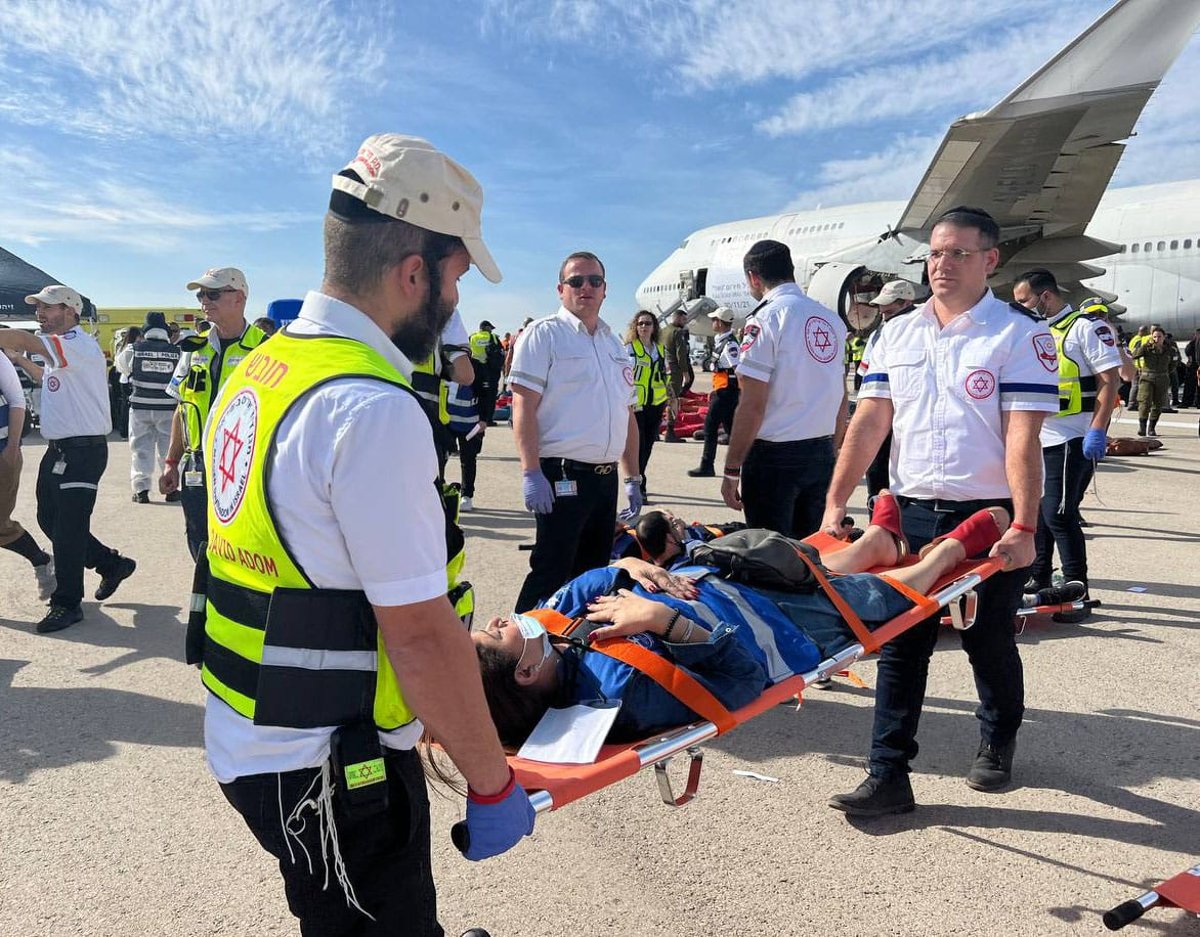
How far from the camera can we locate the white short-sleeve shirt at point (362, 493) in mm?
1197

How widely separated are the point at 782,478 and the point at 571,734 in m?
2.36

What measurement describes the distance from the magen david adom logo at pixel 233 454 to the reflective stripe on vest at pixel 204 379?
9.64 ft

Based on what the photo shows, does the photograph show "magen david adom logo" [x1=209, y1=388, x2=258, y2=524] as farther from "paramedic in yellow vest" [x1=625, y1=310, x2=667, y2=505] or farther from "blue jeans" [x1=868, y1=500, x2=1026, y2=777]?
"paramedic in yellow vest" [x1=625, y1=310, x2=667, y2=505]

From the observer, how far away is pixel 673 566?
3.54 metres

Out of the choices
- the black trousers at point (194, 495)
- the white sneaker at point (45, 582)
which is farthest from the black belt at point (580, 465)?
the white sneaker at point (45, 582)

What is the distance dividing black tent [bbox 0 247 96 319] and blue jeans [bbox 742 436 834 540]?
25.5m

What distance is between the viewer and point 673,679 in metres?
2.44

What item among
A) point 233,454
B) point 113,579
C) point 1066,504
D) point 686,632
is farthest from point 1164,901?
point 113,579

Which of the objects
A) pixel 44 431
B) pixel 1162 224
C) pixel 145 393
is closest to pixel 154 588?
pixel 44 431

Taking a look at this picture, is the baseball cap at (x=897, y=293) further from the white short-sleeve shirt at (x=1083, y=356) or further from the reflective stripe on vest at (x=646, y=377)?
the reflective stripe on vest at (x=646, y=377)

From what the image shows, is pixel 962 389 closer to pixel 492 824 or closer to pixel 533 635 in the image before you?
pixel 533 635

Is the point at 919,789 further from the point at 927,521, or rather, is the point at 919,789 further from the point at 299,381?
the point at 299,381

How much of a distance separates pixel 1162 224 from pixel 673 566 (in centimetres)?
1778

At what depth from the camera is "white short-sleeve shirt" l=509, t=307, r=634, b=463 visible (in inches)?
159
